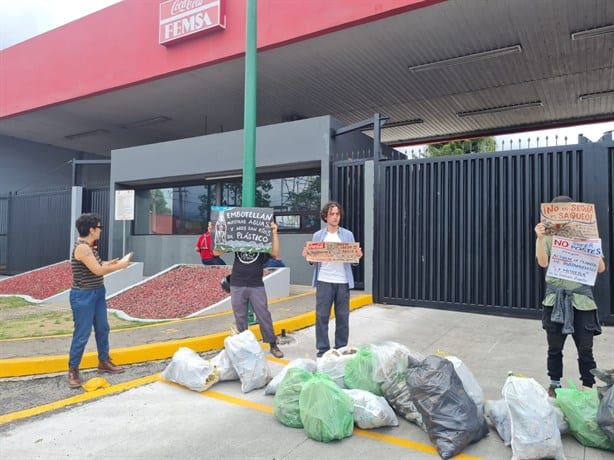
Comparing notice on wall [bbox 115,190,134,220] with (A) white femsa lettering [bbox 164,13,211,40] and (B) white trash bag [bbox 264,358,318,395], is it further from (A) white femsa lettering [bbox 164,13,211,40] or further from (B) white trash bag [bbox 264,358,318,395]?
(B) white trash bag [bbox 264,358,318,395]

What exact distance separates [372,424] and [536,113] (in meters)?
16.6

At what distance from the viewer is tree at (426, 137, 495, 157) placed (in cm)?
2270

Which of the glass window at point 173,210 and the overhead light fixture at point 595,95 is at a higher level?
the overhead light fixture at point 595,95

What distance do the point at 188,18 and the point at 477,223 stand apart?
968cm

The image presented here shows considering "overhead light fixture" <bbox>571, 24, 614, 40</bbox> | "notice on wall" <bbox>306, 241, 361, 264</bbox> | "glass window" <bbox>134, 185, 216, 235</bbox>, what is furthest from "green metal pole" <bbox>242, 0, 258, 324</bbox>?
"overhead light fixture" <bbox>571, 24, 614, 40</bbox>

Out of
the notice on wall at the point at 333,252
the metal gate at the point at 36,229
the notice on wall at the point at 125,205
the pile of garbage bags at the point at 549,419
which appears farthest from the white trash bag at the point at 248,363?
the metal gate at the point at 36,229

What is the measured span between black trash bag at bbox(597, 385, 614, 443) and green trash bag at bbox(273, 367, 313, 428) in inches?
82.8

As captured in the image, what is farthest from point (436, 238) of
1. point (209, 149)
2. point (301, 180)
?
point (209, 149)

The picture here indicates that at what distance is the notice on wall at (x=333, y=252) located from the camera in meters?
5.03

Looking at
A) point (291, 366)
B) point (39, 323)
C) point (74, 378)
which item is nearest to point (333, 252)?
point (291, 366)

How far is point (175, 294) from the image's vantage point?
30.3 feet

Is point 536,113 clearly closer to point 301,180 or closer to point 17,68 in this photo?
point 301,180

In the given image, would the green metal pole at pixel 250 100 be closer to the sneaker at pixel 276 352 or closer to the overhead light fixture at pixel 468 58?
the sneaker at pixel 276 352

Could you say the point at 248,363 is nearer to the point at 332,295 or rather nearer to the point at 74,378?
the point at 332,295
